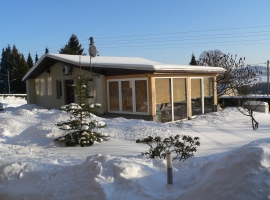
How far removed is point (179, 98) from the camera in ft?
51.8

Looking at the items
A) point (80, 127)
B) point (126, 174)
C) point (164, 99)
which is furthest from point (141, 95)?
point (126, 174)

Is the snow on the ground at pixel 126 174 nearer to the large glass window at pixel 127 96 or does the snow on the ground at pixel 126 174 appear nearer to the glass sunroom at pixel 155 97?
the glass sunroom at pixel 155 97

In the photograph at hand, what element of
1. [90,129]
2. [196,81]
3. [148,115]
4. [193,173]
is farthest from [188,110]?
[193,173]

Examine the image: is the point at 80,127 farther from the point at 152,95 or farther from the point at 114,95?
the point at 114,95

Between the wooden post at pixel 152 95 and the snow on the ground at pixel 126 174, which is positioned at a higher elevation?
the wooden post at pixel 152 95

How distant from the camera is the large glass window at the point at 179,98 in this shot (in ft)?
50.9

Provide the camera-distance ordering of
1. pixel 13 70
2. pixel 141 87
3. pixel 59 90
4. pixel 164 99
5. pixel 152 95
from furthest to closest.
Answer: pixel 13 70 → pixel 59 90 → pixel 164 99 → pixel 141 87 → pixel 152 95

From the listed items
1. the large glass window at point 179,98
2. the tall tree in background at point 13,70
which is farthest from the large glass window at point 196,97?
the tall tree in background at point 13,70

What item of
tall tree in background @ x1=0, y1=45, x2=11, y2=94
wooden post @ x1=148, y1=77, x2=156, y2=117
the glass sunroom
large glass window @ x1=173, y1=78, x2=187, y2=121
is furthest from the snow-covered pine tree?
tall tree in background @ x1=0, y1=45, x2=11, y2=94

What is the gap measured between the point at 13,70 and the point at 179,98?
141 feet

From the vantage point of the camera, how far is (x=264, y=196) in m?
3.36

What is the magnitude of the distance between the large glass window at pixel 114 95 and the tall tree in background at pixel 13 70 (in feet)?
118

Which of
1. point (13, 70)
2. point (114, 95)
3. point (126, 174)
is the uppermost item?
point (13, 70)

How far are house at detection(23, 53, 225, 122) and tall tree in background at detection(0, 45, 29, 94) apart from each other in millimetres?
31466
